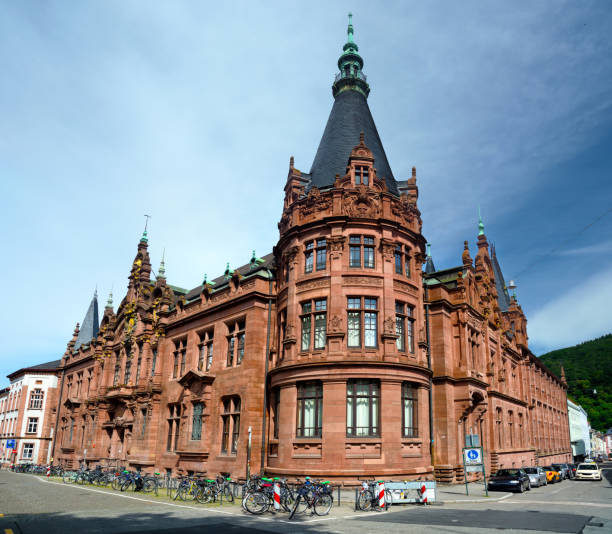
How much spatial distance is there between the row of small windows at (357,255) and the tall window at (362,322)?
2079mm

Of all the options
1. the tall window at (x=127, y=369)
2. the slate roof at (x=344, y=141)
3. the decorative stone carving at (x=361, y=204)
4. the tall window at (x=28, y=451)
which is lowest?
the tall window at (x=28, y=451)

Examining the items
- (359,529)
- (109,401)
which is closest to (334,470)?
(359,529)

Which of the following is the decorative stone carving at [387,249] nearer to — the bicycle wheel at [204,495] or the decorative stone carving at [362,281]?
the decorative stone carving at [362,281]

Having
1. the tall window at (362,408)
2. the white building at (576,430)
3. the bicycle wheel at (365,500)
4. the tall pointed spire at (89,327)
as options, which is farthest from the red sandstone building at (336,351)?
the white building at (576,430)

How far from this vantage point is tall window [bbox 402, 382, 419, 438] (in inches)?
1110

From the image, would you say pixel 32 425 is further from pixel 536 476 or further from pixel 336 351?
pixel 536 476

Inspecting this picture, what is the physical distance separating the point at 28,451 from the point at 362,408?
66.3 meters

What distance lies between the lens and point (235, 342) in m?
34.5

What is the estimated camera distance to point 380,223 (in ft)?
98.0

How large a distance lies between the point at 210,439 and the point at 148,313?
1586 centimetres

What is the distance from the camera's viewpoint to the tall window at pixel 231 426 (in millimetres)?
32219

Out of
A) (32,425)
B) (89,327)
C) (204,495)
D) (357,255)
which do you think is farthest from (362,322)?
(32,425)

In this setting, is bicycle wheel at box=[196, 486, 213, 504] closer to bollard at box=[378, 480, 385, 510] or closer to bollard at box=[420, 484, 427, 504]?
bollard at box=[378, 480, 385, 510]

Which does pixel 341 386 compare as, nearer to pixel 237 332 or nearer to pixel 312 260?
pixel 312 260
